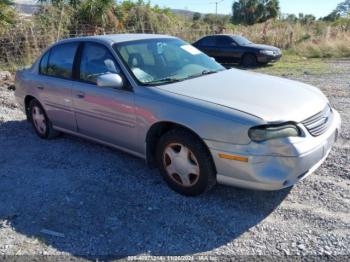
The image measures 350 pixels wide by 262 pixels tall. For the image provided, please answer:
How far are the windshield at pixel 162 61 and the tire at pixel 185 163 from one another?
29.0 inches

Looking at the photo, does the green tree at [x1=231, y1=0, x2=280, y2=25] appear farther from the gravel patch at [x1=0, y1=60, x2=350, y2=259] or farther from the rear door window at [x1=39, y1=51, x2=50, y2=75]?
the gravel patch at [x1=0, y1=60, x2=350, y2=259]

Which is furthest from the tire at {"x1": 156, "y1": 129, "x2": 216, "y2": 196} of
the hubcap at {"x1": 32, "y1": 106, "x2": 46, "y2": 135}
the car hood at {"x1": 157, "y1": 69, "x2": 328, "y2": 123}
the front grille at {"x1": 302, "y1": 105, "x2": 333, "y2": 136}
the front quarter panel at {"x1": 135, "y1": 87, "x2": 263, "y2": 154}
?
the hubcap at {"x1": 32, "y1": 106, "x2": 46, "y2": 135}

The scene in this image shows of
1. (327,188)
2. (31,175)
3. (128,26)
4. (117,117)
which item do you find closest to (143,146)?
(117,117)

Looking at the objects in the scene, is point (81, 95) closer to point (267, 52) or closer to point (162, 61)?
point (162, 61)

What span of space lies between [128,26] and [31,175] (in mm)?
15908

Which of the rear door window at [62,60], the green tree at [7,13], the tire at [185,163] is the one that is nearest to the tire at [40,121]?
the rear door window at [62,60]

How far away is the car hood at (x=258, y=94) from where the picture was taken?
339 centimetres

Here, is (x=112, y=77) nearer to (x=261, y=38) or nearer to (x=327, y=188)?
(x=327, y=188)

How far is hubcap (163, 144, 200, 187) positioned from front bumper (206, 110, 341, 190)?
0.30 meters

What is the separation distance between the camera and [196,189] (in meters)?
3.74

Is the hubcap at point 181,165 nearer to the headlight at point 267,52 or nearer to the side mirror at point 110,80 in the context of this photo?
the side mirror at point 110,80

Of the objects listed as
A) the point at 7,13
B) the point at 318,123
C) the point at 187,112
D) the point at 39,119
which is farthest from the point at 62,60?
the point at 7,13

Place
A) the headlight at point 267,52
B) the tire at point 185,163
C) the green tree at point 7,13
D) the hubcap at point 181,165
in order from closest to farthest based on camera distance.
Result: the tire at point 185,163
the hubcap at point 181,165
the green tree at point 7,13
the headlight at point 267,52

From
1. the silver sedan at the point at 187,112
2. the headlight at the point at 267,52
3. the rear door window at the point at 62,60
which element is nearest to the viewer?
the silver sedan at the point at 187,112
